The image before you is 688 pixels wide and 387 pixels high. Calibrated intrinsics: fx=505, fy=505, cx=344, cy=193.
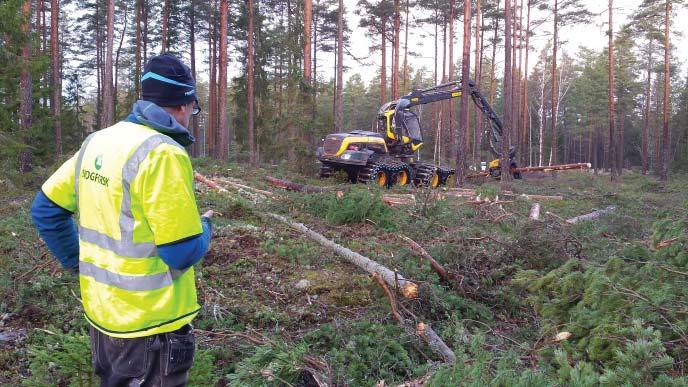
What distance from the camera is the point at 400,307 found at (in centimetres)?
502

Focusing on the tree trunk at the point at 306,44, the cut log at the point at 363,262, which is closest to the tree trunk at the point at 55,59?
the tree trunk at the point at 306,44

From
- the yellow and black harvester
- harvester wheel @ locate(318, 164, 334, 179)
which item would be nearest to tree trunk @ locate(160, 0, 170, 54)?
the yellow and black harvester

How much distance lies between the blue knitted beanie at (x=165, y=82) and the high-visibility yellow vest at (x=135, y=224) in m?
0.19

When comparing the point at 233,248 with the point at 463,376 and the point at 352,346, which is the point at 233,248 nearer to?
the point at 352,346

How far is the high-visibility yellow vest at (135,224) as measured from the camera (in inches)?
81.1

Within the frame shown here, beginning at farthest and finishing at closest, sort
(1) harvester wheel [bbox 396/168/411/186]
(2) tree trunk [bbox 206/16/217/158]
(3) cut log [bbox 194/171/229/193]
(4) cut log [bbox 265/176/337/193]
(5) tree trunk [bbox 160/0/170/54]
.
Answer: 1. (2) tree trunk [bbox 206/16/217/158]
2. (5) tree trunk [bbox 160/0/170/54]
3. (1) harvester wheel [bbox 396/168/411/186]
4. (4) cut log [bbox 265/176/337/193]
5. (3) cut log [bbox 194/171/229/193]

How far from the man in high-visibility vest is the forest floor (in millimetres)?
934

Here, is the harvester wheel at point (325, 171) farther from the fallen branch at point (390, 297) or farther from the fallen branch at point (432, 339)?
the fallen branch at point (432, 339)

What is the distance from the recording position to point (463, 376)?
8.91ft

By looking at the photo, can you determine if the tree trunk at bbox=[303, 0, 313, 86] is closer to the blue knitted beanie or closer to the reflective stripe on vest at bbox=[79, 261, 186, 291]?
the blue knitted beanie

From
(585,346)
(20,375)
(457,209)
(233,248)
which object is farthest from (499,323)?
(457,209)

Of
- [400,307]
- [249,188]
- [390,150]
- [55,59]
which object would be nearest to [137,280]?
[400,307]

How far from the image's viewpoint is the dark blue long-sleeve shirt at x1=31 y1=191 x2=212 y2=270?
209cm

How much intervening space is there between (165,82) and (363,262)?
4.32 meters
